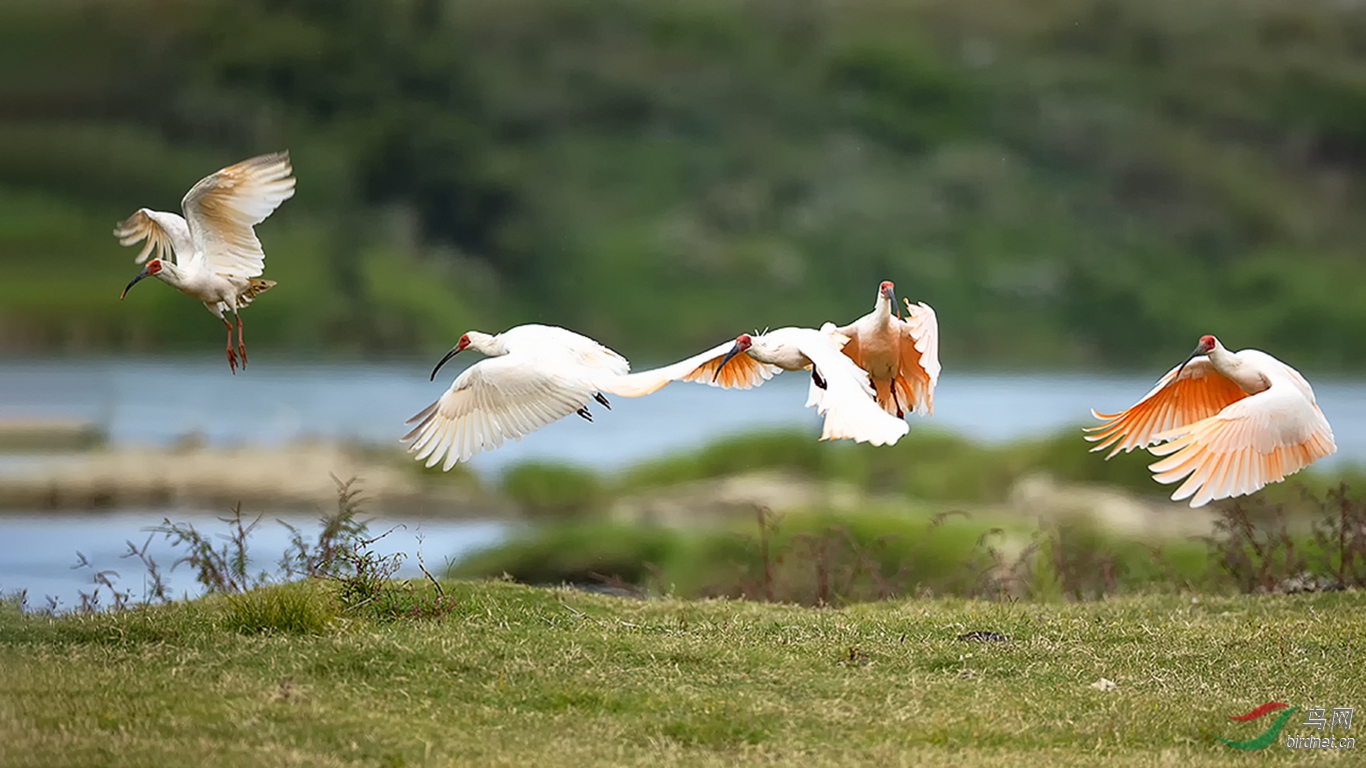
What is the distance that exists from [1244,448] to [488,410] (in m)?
2.91

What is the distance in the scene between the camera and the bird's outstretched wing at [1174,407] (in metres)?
7.01

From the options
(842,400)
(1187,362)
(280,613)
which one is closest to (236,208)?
(280,613)

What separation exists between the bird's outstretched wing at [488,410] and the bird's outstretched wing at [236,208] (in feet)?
5.06

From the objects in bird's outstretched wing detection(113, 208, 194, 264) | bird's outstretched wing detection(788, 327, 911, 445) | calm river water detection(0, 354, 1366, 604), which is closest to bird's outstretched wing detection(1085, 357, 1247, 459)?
bird's outstretched wing detection(788, 327, 911, 445)

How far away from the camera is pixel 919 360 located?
6754 mm

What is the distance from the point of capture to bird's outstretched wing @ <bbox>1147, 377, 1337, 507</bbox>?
6.01 m

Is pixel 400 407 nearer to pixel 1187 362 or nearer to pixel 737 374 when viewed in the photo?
pixel 737 374

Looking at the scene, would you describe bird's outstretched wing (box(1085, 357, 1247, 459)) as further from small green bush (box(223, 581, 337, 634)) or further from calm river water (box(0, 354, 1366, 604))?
calm river water (box(0, 354, 1366, 604))

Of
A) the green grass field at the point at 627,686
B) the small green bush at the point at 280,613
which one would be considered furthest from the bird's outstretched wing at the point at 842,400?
the small green bush at the point at 280,613

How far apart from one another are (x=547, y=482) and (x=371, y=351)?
2.26 metres

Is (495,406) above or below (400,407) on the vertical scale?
below

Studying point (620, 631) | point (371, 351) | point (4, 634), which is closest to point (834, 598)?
point (620, 631)

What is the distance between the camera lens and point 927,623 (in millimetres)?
6352

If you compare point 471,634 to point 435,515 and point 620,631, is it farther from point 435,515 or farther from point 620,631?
point 435,515
